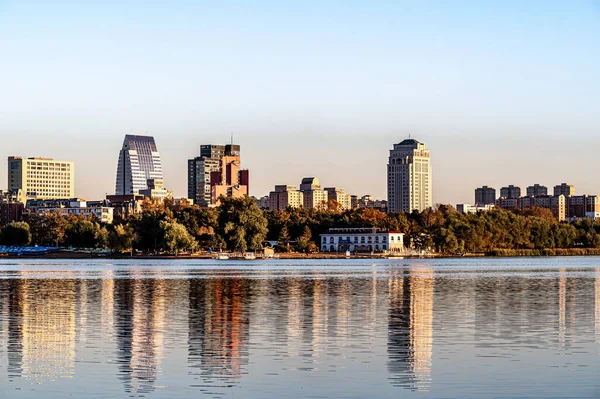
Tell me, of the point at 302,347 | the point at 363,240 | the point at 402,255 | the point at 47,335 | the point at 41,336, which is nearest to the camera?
the point at 302,347

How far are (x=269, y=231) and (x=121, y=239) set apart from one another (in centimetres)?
3468

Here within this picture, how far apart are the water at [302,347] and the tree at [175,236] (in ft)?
335

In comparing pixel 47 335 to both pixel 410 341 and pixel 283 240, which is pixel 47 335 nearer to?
pixel 410 341

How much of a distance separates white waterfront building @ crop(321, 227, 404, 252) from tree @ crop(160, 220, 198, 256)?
44.3 metres

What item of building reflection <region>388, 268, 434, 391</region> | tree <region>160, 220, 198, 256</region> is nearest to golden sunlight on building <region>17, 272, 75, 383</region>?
building reflection <region>388, 268, 434, 391</region>

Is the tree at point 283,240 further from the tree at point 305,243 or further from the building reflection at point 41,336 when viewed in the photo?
the building reflection at point 41,336

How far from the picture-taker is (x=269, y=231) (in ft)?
602

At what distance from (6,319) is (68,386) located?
15990 mm

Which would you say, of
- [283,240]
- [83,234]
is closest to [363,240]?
[283,240]

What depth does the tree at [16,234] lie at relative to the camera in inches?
7589

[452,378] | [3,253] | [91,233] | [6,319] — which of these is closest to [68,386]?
[452,378]

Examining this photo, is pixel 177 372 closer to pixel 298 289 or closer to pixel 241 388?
pixel 241 388

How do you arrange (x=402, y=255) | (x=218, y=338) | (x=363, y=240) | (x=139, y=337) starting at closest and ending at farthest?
(x=218, y=338)
(x=139, y=337)
(x=402, y=255)
(x=363, y=240)

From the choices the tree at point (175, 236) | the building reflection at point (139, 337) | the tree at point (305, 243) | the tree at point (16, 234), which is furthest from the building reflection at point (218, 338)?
the tree at point (16, 234)
